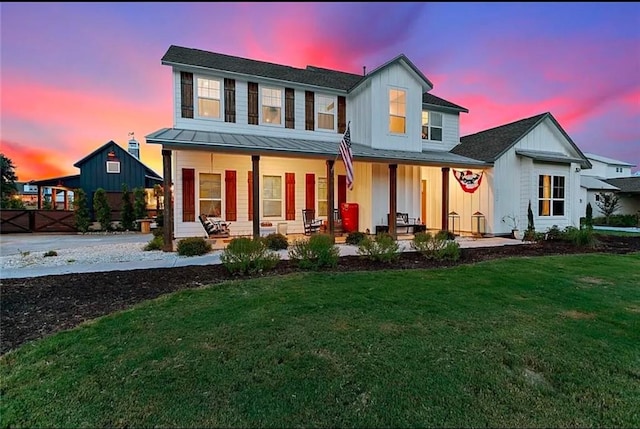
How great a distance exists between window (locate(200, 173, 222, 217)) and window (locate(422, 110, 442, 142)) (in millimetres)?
9409

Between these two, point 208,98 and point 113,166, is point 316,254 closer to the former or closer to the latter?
point 208,98

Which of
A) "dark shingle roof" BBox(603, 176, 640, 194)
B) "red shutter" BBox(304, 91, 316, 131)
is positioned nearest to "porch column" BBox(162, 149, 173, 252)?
"red shutter" BBox(304, 91, 316, 131)

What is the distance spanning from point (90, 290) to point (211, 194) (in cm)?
711

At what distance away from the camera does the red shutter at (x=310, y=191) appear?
13.6 meters

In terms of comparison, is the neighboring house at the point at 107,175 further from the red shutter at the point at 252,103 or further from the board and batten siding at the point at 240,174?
the red shutter at the point at 252,103

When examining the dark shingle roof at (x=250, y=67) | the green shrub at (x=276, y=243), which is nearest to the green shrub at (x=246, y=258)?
the green shrub at (x=276, y=243)

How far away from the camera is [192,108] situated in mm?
11758

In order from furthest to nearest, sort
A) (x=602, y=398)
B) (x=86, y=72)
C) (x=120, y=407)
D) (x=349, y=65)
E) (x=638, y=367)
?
1. (x=349, y=65)
2. (x=86, y=72)
3. (x=638, y=367)
4. (x=602, y=398)
5. (x=120, y=407)

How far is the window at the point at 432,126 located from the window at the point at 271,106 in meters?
6.74

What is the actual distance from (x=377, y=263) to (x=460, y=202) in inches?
351

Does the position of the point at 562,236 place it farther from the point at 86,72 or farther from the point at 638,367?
the point at 86,72

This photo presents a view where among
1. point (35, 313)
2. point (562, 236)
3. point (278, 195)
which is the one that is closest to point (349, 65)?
point (278, 195)

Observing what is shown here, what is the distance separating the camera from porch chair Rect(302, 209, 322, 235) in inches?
479

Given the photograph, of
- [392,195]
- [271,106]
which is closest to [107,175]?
[271,106]
